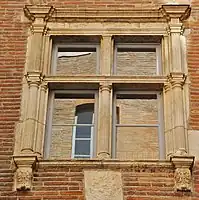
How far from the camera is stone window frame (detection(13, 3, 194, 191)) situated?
7.06 metres

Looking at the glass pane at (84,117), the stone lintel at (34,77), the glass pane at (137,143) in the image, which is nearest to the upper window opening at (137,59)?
the glass pane at (84,117)

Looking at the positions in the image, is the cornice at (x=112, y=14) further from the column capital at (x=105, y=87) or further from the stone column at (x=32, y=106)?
the column capital at (x=105, y=87)

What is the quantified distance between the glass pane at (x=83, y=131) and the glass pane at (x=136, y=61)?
2.75ft

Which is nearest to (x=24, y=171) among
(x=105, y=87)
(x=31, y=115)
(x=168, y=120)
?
(x=31, y=115)

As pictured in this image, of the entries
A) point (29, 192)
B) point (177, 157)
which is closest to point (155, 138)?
point (177, 157)

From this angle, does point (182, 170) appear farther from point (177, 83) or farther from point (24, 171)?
point (24, 171)

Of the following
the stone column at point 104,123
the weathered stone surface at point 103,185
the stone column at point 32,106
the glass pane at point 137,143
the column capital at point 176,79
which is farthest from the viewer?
the column capital at point 176,79

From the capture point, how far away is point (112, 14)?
8.33 metres

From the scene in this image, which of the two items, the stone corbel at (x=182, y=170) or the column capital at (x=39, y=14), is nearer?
the stone corbel at (x=182, y=170)

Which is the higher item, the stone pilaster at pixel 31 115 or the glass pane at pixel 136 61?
the glass pane at pixel 136 61

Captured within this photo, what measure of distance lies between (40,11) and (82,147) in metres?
1.93

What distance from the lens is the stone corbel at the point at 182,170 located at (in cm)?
680

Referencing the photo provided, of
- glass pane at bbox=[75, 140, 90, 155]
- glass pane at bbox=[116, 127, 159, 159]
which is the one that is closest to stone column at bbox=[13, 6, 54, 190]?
glass pane at bbox=[75, 140, 90, 155]

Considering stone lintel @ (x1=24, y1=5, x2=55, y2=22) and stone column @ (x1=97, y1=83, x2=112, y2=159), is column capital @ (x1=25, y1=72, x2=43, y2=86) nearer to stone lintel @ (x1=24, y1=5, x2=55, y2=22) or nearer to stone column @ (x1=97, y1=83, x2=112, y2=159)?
stone column @ (x1=97, y1=83, x2=112, y2=159)
